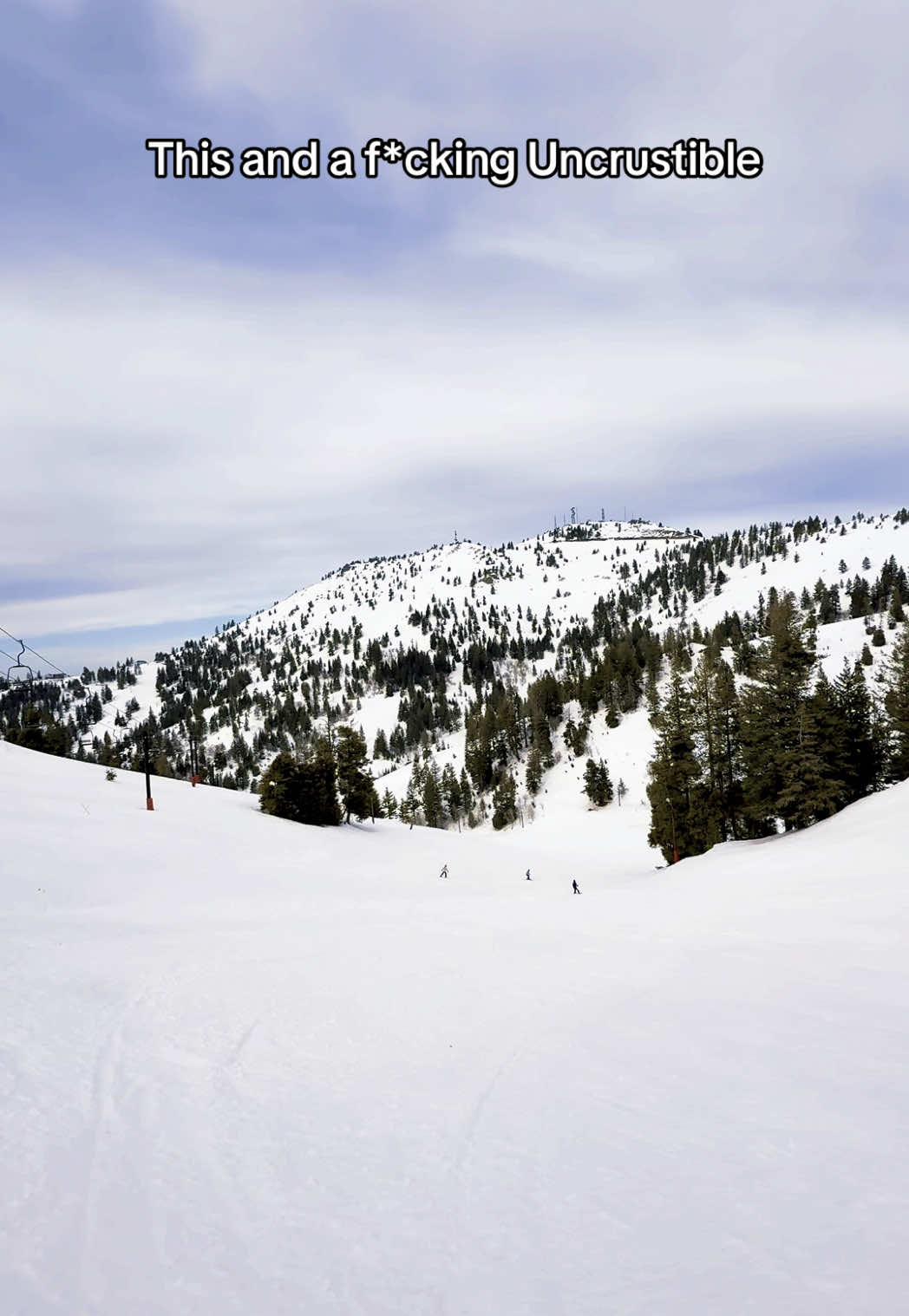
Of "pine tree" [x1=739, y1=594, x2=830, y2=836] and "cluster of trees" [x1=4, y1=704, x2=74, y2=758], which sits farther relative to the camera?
"cluster of trees" [x1=4, y1=704, x2=74, y2=758]

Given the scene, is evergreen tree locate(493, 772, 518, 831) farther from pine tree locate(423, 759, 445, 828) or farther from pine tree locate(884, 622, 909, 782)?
pine tree locate(884, 622, 909, 782)

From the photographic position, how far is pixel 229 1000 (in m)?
11.7

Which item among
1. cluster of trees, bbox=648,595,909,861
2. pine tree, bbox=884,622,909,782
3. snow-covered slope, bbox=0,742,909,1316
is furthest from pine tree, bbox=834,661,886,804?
snow-covered slope, bbox=0,742,909,1316

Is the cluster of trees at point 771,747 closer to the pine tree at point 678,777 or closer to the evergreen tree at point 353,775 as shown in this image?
the pine tree at point 678,777

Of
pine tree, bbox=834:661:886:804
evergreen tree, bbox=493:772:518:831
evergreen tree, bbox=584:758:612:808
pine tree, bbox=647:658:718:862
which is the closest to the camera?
pine tree, bbox=834:661:886:804

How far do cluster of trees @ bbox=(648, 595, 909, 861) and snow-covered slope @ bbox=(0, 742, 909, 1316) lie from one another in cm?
2139

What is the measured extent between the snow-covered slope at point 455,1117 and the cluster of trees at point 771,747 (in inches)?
842

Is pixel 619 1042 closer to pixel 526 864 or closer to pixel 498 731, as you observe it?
pixel 526 864

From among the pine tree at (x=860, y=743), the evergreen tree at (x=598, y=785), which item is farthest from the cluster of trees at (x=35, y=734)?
the pine tree at (x=860, y=743)

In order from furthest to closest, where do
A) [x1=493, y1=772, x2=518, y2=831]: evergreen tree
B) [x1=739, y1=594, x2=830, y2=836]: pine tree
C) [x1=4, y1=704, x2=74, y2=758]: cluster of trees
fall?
[x1=493, y1=772, x2=518, y2=831]: evergreen tree, [x1=4, y1=704, x2=74, y2=758]: cluster of trees, [x1=739, y1=594, x2=830, y2=836]: pine tree

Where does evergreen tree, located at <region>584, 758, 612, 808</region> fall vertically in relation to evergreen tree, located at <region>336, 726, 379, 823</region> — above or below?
below

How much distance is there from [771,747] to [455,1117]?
3584cm

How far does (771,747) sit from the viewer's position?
125 feet

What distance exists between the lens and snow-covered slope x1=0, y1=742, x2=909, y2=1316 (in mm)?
5055
